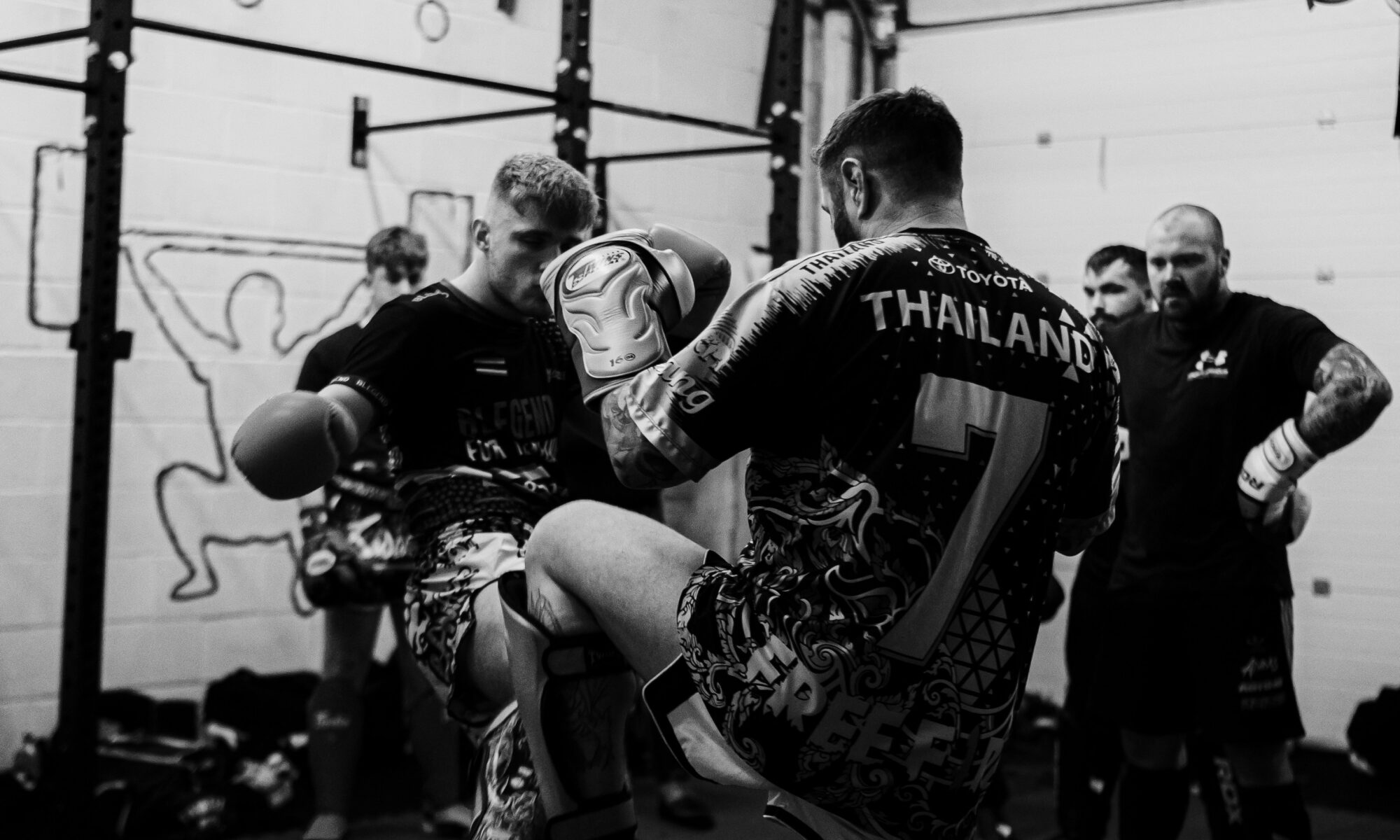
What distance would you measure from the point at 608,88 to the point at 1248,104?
250 cm

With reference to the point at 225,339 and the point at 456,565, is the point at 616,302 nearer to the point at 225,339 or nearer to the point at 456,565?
the point at 456,565

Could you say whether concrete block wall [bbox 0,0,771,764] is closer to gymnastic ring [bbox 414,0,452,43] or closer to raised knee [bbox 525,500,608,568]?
gymnastic ring [bbox 414,0,452,43]

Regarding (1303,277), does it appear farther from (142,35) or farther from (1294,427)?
(142,35)

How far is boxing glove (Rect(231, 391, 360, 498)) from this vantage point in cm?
198

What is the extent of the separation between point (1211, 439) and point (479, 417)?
1.82 metres

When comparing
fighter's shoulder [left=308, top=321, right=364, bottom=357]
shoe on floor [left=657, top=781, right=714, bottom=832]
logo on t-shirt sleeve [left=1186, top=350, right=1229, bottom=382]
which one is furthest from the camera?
shoe on floor [left=657, top=781, right=714, bottom=832]

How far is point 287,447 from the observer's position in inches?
78.1

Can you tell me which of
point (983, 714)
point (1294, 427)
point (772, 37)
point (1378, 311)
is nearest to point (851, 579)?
point (983, 714)

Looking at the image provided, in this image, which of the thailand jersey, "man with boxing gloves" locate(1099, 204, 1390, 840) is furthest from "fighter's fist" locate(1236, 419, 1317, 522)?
the thailand jersey

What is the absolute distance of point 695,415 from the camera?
1.56 meters

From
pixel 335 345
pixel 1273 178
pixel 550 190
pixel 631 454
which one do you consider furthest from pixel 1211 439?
pixel 1273 178

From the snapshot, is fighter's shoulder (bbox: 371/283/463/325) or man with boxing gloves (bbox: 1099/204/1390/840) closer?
fighter's shoulder (bbox: 371/283/463/325)

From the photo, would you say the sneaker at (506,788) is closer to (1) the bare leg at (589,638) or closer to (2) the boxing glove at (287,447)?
(1) the bare leg at (589,638)

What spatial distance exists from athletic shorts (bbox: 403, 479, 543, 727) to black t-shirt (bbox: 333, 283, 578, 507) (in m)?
0.04
